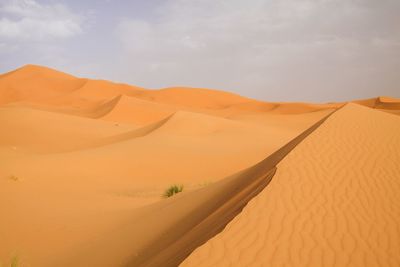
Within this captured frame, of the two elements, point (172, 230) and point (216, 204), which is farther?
point (216, 204)

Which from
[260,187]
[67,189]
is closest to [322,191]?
[260,187]

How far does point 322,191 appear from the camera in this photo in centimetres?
509

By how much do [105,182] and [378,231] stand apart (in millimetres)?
9565

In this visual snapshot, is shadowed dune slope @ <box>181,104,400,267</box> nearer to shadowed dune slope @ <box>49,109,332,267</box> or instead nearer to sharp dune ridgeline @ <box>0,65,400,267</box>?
sharp dune ridgeline @ <box>0,65,400,267</box>

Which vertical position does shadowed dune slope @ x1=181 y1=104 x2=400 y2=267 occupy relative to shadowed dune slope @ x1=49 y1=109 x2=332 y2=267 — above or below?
above

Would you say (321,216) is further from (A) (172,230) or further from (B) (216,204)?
(A) (172,230)

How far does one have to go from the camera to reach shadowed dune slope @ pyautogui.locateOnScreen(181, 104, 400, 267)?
3.68m

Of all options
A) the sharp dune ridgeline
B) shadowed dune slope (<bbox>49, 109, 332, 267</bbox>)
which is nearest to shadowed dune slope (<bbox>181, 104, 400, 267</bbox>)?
the sharp dune ridgeline

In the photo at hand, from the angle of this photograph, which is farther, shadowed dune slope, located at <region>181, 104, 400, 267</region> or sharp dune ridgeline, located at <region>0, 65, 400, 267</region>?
sharp dune ridgeline, located at <region>0, 65, 400, 267</region>

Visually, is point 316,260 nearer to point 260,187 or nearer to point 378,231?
point 378,231

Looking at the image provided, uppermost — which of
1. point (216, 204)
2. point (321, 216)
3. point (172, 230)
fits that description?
point (321, 216)

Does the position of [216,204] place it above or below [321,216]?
below

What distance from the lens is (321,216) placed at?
441 centimetres

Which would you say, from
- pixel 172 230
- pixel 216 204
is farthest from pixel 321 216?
pixel 172 230
